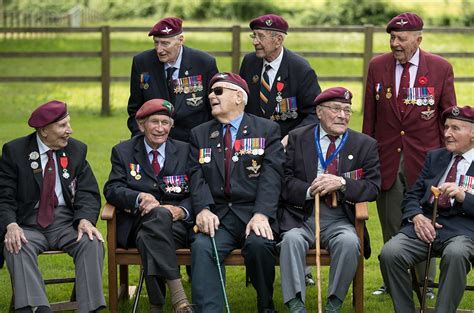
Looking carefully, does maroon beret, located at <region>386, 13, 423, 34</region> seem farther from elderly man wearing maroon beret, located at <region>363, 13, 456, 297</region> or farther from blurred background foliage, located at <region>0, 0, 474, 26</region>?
blurred background foliage, located at <region>0, 0, 474, 26</region>

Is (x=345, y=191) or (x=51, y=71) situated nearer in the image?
(x=345, y=191)

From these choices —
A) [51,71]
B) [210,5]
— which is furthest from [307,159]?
[210,5]

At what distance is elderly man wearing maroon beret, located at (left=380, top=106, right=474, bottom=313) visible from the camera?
265 inches

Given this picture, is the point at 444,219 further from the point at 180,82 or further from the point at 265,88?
the point at 180,82

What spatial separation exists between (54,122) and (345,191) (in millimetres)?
2015

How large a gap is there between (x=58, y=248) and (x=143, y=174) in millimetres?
781

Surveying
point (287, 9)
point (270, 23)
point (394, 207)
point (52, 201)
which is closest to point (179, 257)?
point (52, 201)

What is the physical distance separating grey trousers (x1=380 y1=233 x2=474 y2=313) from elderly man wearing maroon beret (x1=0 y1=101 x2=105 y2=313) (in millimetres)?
1900

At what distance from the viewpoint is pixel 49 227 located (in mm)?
7039

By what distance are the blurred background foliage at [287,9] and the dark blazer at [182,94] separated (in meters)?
21.9

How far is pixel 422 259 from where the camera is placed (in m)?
6.90

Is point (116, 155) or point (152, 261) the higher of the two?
point (116, 155)

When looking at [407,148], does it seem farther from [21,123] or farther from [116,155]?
[21,123]

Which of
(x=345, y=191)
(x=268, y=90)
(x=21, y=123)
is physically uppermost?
(x=268, y=90)
